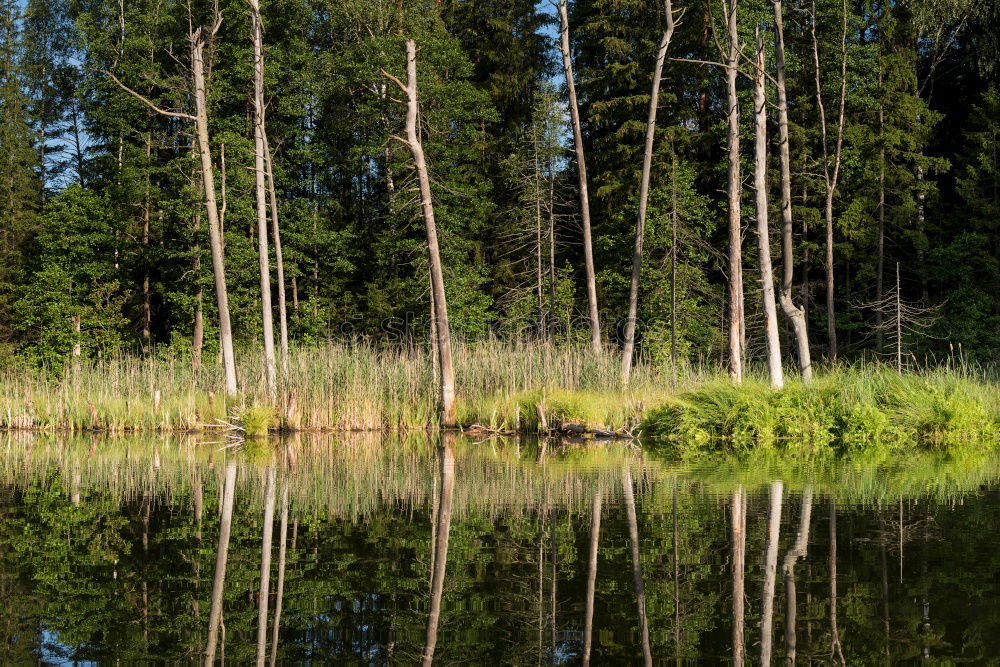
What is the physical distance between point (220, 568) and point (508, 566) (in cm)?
192

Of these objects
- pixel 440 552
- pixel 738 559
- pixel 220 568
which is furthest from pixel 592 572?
pixel 220 568

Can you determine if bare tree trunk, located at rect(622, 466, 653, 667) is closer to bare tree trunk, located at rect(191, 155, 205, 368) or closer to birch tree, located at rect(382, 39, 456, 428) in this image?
birch tree, located at rect(382, 39, 456, 428)

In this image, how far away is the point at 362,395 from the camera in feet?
59.7

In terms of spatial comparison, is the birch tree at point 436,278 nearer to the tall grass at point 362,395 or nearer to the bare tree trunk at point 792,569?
the tall grass at point 362,395

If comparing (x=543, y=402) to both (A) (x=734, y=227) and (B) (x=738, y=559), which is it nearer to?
(A) (x=734, y=227)

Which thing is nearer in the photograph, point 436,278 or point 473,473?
point 473,473

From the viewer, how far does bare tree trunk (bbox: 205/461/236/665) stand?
455 cm

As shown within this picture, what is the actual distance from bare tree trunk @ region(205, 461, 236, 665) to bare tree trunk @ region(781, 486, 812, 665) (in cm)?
266

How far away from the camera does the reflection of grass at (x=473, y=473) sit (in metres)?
8.98

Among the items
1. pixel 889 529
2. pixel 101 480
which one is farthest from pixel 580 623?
pixel 101 480

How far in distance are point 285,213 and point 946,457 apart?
27.6m

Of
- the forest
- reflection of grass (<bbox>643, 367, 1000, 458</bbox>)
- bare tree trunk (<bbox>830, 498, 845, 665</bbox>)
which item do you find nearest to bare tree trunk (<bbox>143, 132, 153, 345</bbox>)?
the forest

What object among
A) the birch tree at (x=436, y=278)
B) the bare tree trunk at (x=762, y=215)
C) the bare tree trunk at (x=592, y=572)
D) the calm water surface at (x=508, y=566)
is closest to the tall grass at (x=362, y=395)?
the birch tree at (x=436, y=278)

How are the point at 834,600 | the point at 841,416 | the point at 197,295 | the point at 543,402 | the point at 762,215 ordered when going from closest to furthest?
1. the point at 834,600
2. the point at 841,416
3. the point at 762,215
4. the point at 543,402
5. the point at 197,295
